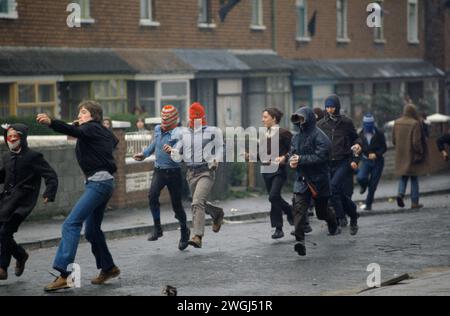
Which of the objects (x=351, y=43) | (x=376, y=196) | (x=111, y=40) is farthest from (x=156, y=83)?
(x=351, y=43)

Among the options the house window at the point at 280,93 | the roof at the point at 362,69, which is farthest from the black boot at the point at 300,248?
the roof at the point at 362,69

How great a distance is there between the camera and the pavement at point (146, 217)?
55.4 ft

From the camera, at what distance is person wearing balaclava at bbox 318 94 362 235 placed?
54.8 feet

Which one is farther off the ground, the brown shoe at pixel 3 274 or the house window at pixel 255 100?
the house window at pixel 255 100

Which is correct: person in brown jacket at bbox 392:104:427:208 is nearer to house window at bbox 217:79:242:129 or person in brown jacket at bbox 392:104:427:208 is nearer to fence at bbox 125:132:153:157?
fence at bbox 125:132:153:157

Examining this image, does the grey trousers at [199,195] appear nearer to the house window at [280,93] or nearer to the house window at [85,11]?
the house window at [85,11]

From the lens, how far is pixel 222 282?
11906 millimetres

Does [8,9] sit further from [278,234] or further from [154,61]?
[278,234]

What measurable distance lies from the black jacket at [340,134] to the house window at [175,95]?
55.9 ft

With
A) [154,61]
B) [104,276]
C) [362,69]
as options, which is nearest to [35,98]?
[154,61]

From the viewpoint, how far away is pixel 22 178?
1221 cm

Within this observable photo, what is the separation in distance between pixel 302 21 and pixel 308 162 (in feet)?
95.2

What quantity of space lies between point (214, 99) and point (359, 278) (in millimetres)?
24984
